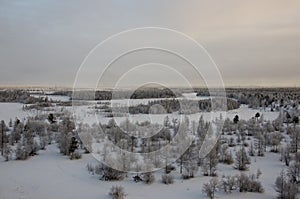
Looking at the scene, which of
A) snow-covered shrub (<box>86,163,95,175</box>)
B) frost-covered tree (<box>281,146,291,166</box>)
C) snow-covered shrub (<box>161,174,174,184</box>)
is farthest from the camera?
frost-covered tree (<box>281,146,291,166</box>)

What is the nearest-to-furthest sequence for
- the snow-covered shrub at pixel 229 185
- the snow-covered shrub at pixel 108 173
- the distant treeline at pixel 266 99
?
the snow-covered shrub at pixel 229 185 < the snow-covered shrub at pixel 108 173 < the distant treeline at pixel 266 99

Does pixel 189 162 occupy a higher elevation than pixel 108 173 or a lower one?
higher

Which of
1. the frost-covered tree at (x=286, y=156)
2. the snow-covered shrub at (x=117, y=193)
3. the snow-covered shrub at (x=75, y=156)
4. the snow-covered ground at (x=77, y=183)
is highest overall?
the frost-covered tree at (x=286, y=156)

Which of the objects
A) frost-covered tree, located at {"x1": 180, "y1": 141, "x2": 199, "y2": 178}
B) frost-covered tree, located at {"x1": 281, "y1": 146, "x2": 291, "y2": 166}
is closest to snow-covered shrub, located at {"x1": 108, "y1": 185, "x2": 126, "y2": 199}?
frost-covered tree, located at {"x1": 180, "y1": 141, "x2": 199, "y2": 178}

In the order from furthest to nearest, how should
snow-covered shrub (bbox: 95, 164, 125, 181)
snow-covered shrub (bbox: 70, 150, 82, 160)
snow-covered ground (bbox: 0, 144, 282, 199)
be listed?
snow-covered shrub (bbox: 70, 150, 82, 160)
snow-covered shrub (bbox: 95, 164, 125, 181)
snow-covered ground (bbox: 0, 144, 282, 199)

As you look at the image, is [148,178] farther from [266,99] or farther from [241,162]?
[266,99]

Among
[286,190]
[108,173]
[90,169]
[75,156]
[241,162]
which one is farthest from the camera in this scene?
[75,156]

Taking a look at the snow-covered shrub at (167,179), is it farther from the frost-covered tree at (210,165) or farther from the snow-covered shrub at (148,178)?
the frost-covered tree at (210,165)

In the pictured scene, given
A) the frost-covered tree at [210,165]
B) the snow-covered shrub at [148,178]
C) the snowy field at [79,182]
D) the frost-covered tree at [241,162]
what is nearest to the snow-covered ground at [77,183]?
the snowy field at [79,182]

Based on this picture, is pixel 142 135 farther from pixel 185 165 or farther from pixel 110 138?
pixel 185 165

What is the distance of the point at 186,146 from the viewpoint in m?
15.0

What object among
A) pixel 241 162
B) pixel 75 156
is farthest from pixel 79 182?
pixel 241 162

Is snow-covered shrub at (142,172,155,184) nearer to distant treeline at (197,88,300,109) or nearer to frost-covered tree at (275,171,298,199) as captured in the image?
frost-covered tree at (275,171,298,199)

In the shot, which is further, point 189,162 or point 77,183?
point 189,162
